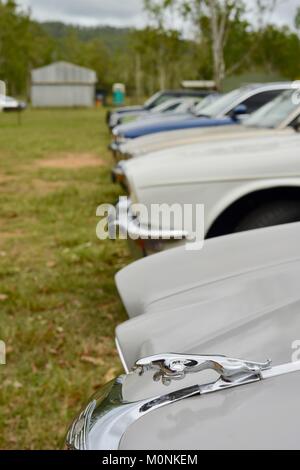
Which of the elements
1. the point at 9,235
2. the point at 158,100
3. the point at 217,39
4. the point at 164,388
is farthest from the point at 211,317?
the point at 217,39

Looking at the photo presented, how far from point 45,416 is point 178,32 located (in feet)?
133

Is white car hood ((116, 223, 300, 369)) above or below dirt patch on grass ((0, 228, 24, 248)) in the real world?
above

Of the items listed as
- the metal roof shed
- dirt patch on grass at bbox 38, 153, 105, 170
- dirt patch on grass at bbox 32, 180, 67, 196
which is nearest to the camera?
dirt patch on grass at bbox 32, 180, 67, 196

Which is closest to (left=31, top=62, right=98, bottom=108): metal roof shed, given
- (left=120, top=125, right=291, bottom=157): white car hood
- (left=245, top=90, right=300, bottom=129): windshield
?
(left=120, top=125, right=291, bottom=157): white car hood

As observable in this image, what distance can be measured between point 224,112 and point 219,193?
5775mm

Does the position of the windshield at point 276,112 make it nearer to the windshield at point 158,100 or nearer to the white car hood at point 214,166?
the white car hood at point 214,166

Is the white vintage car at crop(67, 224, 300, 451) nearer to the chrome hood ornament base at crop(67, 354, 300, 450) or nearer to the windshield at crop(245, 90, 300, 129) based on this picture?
the chrome hood ornament base at crop(67, 354, 300, 450)

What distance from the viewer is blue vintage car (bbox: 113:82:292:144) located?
27.5 ft

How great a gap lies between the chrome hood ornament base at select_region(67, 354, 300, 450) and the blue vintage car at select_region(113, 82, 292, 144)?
7.03 meters

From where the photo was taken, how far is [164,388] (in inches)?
53.7

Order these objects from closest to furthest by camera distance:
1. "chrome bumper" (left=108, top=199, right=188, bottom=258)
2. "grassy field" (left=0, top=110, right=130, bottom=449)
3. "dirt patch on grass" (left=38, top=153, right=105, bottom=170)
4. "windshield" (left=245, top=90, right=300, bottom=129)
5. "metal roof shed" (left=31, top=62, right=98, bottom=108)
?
"grassy field" (left=0, top=110, right=130, bottom=449) < "chrome bumper" (left=108, top=199, right=188, bottom=258) < "windshield" (left=245, top=90, right=300, bottom=129) < "dirt patch on grass" (left=38, top=153, right=105, bottom=170) < "metal roof shed" (left=31, top=62, right=98, bottom=108)

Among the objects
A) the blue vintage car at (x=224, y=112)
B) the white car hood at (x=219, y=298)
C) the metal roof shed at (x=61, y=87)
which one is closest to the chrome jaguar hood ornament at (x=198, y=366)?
the white car hood at (x=219, y=298)

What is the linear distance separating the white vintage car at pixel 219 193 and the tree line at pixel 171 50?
24892 millimetres

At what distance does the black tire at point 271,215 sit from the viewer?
3.88 m
